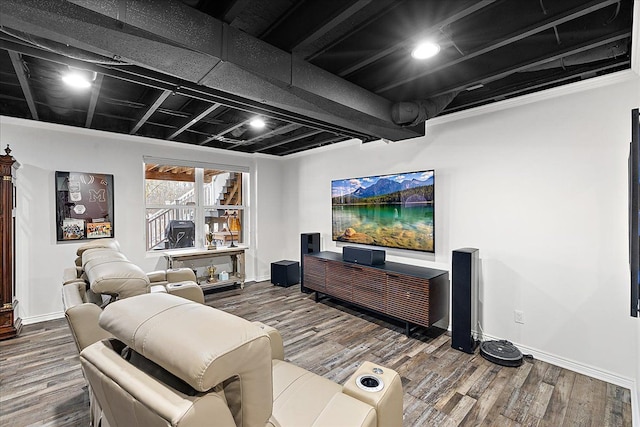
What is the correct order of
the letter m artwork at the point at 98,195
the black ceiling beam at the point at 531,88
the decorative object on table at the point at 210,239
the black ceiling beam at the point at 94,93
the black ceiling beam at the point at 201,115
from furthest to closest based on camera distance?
1. the decorative object on table at the point at 210,239
2. the letter m artwork at the point at 98,195
3. the black ceiling beam at the point at 201,115
4. the black ceiling beam at the point at 94,93
5. the black ceiling beam at the point at 531,88

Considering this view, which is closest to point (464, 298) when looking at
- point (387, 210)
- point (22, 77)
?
point (387, 210)

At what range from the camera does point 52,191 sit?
3.97 m

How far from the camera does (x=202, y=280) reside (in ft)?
17.2

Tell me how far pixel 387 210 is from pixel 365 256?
2.28 feet

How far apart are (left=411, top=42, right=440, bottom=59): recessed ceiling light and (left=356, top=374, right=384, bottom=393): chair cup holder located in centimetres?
209

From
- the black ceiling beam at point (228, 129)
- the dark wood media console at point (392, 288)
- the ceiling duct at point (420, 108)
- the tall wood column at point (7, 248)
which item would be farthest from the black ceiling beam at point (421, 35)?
the tall wood column at point (7, 248)

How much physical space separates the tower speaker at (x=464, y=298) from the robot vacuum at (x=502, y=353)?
141 mm

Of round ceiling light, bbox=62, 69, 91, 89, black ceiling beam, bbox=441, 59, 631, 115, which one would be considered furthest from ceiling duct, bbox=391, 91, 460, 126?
round ceiling light, bbox=62, 69, 91, 89

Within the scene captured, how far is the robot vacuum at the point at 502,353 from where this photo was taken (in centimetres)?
281

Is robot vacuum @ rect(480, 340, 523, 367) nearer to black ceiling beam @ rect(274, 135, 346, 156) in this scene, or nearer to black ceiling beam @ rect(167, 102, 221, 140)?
black ceiling beam @ rect(274, 135, 346, 156)

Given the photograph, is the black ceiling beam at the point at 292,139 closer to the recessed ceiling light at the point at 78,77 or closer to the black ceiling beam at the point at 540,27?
the black ceiling beam at the point at 540,27

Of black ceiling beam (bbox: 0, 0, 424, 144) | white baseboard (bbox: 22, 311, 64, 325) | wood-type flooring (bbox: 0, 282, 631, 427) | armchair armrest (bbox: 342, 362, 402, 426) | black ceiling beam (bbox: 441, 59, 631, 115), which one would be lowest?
wood-type flooring (bbox: 0, 282, 631, 427)

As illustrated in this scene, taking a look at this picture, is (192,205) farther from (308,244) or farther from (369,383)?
(369,383)

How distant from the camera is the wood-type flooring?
7.06 ft
